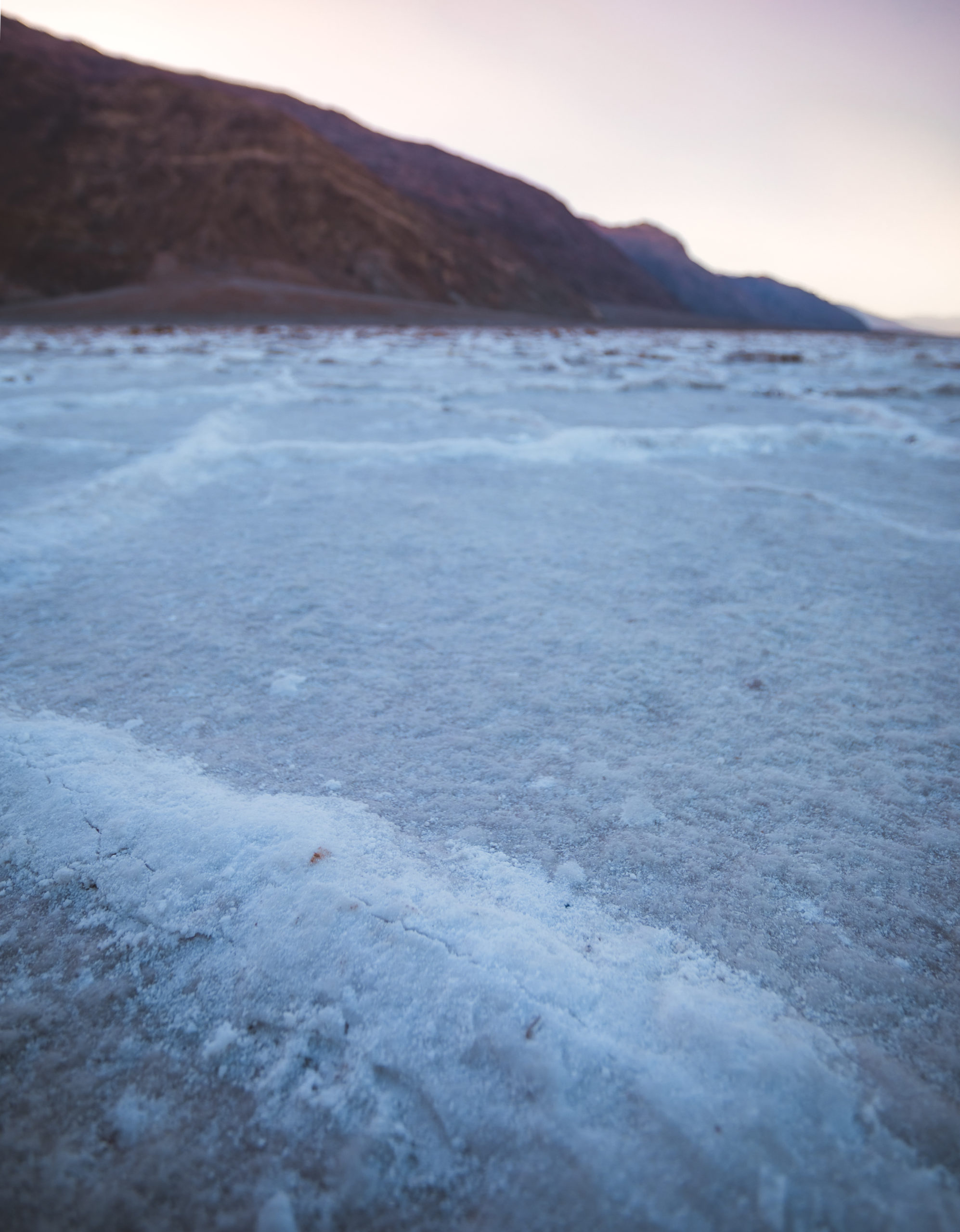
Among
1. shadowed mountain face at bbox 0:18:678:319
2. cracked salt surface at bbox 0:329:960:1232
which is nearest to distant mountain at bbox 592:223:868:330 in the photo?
shadowed mountain face at bbox 0:18:678:319

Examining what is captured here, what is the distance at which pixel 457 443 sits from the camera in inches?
74.7

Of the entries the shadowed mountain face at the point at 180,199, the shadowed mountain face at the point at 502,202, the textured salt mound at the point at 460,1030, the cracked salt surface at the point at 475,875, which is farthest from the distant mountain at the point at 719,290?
the textured salt mound at the point at 460,1030

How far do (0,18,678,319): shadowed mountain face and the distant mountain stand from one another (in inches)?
1142

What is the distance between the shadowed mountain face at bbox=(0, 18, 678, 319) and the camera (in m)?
15.3

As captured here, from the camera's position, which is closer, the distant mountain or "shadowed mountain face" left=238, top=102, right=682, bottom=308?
"shadowed mountain face" left=238, top=102, right=682, bottom=308

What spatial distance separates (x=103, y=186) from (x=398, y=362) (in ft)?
58.8

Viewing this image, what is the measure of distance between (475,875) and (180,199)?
68.4ft

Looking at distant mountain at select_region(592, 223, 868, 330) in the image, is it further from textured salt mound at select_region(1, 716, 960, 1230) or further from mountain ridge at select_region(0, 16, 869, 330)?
textured salt mound at select_region(1, 716, 960, 1230)

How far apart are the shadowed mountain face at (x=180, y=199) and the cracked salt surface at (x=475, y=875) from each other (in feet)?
57.9

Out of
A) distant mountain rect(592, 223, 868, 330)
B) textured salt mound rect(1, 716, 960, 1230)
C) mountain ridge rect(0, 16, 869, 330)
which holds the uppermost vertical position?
distant mountain rect(592, 223, 868, 330)

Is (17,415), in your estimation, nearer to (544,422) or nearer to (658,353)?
(544,422)

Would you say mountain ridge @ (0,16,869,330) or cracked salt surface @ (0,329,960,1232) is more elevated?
mountain ridge @ (0,16,869,330)

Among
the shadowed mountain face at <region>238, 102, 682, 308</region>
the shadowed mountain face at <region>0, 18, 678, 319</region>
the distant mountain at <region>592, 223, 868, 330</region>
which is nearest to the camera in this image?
the shadowed mountain face at <region>0, 18, 678, 319</region>

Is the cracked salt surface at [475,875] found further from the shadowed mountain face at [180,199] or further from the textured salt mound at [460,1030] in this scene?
the shadowed mountain face at [180,199]
